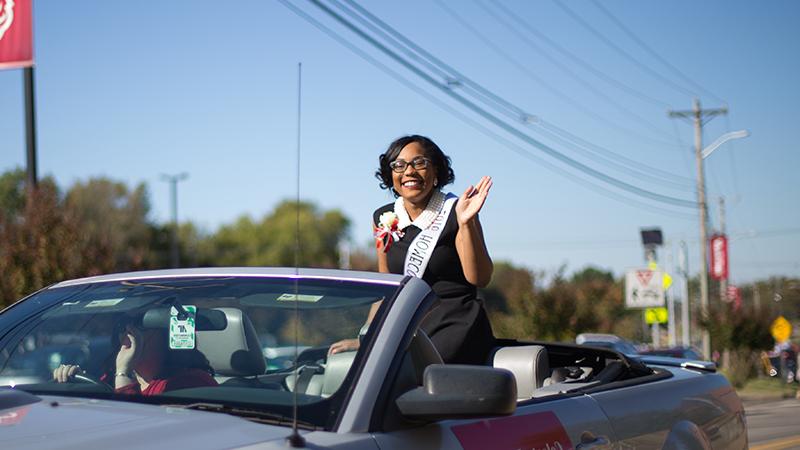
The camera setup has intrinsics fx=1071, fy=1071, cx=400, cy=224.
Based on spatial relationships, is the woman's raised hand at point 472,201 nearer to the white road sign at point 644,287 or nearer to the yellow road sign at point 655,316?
the white road sign at point 644,287

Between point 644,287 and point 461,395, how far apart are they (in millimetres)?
22119

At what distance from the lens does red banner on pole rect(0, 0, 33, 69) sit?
11.9m

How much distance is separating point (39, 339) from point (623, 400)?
6.94 ft

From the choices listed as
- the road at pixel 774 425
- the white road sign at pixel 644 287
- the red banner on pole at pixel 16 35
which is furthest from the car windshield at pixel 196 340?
the white road sign at pixel 644 287

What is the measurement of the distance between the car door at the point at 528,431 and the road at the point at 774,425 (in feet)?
25.5

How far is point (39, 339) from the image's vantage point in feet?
11.6

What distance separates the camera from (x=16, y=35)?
11.9 m

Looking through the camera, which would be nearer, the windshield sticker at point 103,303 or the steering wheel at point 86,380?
the steering wheel at point 86,380

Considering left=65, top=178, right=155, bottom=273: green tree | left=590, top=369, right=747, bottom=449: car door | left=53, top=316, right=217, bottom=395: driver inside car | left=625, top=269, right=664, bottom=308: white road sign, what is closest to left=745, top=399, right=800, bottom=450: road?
left=625, top=269, right=664, bottom=308: white road sign

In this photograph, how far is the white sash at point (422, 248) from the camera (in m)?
4.56

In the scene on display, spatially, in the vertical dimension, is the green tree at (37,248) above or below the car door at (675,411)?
above

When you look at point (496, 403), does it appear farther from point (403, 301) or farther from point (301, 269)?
point (301, 269)

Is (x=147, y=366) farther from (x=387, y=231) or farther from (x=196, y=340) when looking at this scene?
(x=387, y=231)

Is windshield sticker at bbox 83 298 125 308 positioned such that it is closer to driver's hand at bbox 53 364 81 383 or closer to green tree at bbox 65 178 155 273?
driver's hand at bbox 53 364 81 383
